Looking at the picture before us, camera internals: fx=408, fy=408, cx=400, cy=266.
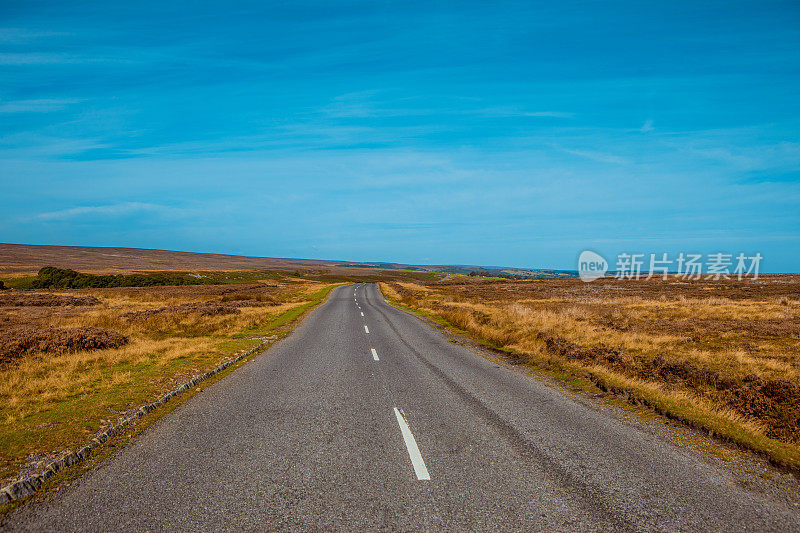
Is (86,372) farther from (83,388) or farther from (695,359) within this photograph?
(695,359)

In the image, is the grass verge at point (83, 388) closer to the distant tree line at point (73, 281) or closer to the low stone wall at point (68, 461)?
the low stone wall at point (68, 461)

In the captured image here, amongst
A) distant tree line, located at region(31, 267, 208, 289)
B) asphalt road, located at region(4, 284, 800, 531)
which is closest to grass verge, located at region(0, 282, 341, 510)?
asphalt road, located at region(4, 284, 800, 531)

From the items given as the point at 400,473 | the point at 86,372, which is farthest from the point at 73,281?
the point at 400,473

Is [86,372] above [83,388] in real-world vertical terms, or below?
below

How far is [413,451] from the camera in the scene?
5586 mm

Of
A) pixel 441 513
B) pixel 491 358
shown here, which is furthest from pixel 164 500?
pixel 491 358

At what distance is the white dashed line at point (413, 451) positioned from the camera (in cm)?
491

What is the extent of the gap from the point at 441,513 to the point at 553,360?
9709 mm

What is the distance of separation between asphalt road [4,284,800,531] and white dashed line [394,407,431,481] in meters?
0.03

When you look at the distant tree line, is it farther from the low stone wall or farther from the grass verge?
the low stone wall

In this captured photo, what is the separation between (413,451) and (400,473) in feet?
2.20

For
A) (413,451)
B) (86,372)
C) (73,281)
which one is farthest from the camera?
(73,281)

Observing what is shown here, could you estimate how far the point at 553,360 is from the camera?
1273cm

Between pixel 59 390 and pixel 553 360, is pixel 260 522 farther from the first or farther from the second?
pixel 553 360
